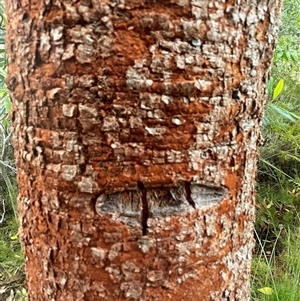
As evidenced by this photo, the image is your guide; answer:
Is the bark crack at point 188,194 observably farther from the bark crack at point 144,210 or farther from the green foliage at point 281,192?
the green foliage at point 281,192

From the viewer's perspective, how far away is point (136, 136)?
61 cm

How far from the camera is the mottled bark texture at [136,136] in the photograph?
587mm

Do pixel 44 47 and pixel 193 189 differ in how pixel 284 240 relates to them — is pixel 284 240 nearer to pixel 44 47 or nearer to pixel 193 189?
pixel 193 189

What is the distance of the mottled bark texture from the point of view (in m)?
0.59

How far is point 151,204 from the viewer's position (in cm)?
64

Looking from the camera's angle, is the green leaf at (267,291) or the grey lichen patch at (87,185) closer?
the grey lichen patch at (87,185)

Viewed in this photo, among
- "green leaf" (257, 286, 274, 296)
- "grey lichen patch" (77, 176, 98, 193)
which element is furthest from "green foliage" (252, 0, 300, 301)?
"grey lichen patch" (77, 176, 98, 193)

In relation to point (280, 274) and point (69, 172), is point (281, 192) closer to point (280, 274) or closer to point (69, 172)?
point (280, 274)

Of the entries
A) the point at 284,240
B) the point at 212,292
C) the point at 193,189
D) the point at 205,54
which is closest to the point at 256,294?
the point at 284,240

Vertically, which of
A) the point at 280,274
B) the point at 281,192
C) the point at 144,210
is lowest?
the point at 280,274

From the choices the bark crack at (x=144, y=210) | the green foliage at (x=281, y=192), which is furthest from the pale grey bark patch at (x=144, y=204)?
the green foliage at (x=281, y=192)

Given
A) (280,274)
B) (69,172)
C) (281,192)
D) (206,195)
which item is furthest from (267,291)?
(69,172)

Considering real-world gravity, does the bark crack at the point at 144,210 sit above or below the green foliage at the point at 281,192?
above

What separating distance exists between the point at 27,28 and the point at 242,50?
28 centimetres
